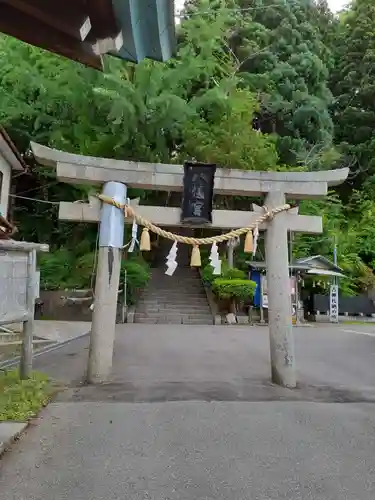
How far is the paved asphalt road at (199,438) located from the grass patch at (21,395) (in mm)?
238

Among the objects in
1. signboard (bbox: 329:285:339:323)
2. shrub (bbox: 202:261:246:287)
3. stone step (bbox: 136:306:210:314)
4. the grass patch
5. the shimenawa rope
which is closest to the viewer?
Answer: the grass patch

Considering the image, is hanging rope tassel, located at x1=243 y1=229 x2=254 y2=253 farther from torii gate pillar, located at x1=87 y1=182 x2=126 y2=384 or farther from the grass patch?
the grass patch

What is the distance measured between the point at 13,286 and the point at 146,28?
4.36 m

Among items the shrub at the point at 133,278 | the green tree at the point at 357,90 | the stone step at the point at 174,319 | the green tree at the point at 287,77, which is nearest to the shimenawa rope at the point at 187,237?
the stone step at the point at 174,319

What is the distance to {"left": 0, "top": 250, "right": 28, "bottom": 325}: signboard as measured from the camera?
5.93 m

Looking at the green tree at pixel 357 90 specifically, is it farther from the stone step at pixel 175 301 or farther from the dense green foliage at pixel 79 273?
the dense green foliage at pixel 79 273

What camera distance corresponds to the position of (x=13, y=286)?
20.6ft

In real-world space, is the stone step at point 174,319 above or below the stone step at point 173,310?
below

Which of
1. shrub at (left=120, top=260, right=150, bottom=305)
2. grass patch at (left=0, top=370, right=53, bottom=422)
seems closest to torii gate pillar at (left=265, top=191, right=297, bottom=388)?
grass patch at (left=0, top=370, right=53, bottom=422)

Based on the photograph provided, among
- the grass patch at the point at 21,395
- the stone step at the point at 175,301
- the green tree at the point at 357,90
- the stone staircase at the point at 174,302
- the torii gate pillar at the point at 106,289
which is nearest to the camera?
the grass patch at the point at 21,395

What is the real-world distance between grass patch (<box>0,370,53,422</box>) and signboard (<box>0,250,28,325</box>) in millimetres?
891

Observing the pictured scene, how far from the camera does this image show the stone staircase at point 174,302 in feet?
62.0

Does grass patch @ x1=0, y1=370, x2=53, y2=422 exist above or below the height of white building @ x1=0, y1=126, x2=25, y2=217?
below

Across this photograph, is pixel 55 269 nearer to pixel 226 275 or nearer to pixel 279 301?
pixel 226 275
